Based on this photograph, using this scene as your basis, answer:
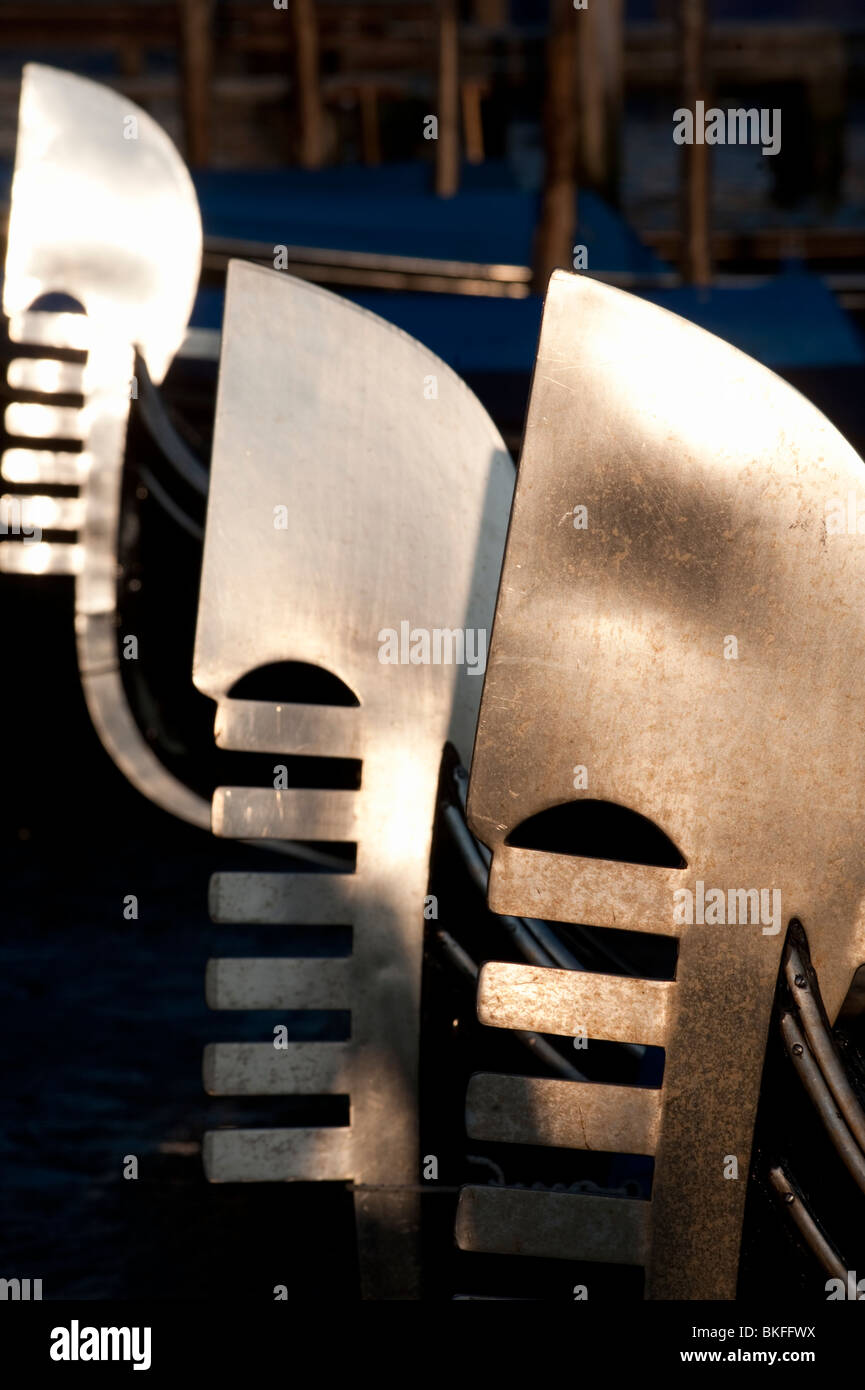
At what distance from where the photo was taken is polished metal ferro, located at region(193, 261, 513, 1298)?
165cm

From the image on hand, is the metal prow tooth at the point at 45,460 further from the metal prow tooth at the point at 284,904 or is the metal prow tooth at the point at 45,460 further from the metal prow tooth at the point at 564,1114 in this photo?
the metal prow tooth at the point at 564,1114

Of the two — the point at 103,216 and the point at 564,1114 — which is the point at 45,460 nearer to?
the point at 103,216

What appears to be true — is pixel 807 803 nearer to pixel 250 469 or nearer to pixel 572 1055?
pixel 572 1055

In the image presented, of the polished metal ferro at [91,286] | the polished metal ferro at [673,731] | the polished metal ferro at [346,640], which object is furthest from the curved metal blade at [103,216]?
the polished metal ferro at [673,731]

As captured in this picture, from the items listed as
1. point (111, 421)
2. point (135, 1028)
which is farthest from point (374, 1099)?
point (111, 421)

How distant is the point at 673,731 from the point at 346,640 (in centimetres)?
49

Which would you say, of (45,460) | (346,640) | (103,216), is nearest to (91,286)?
(103,216)

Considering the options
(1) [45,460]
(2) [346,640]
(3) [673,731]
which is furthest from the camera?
(1) [45,460]

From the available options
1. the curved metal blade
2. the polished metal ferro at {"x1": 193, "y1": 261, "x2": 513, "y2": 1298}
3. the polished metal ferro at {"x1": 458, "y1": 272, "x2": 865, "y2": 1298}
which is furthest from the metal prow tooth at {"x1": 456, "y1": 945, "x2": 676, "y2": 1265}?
the curved metal blade

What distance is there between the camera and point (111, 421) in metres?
2.68

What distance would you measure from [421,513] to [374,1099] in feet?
1.86

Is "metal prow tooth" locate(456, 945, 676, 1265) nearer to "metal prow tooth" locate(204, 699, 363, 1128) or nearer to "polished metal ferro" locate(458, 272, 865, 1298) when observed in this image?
"polished metal ferro" locate(458, 272, 865, 1298)

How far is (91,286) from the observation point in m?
2.79

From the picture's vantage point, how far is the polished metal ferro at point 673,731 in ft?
3.96
